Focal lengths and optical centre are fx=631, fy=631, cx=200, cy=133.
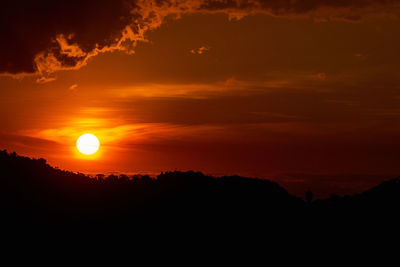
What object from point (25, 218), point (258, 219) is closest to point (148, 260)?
point (25, 218)

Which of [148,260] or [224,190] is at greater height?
[224,190]

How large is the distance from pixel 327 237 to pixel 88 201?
192 ft

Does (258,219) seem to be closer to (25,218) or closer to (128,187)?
(128,187)

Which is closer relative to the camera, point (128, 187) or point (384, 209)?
point (384, 209)

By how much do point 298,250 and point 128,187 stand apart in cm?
5273

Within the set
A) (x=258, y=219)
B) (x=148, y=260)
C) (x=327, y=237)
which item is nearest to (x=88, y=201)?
(x=148, y=260)

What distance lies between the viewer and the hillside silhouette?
145 metres

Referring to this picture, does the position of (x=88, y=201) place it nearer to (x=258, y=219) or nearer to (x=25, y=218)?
(x=25, y=218)

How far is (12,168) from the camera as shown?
535 feet

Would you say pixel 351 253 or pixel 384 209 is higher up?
pixel 384 209

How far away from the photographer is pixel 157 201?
16062cm

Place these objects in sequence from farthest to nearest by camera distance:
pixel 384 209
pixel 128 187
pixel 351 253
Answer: pixel 128 187 < pixel 384 209 < pixel 351 253

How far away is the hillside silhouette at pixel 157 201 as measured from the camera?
145m

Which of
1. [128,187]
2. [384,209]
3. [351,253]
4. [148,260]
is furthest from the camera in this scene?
[128,187]
